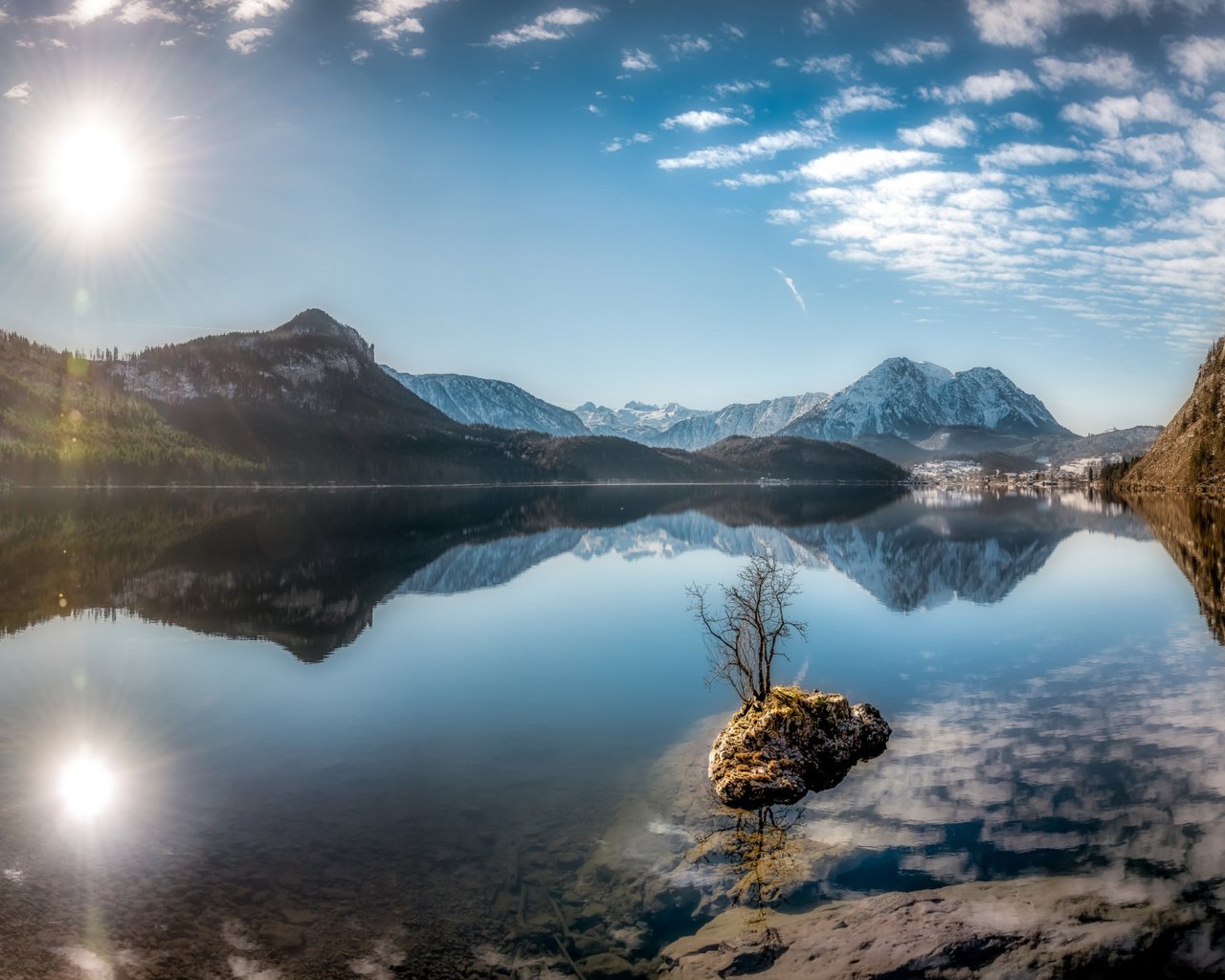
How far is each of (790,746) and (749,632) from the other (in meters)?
8.75

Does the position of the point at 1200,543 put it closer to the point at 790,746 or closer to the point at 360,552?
the point at 790,746

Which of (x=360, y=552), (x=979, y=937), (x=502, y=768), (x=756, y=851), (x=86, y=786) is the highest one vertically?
(x=360, y=552)

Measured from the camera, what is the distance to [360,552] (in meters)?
97.7

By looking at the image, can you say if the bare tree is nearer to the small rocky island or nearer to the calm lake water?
the small rocky island

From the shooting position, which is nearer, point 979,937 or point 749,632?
point 979,937

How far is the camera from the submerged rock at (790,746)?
25469 mm

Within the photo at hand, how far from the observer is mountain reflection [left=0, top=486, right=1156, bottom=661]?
59.9 meters

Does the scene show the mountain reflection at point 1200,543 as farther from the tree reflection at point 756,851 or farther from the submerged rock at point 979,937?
the tree reflection at point 756,851

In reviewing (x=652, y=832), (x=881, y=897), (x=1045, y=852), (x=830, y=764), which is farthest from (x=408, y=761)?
(x=1045, y=852)

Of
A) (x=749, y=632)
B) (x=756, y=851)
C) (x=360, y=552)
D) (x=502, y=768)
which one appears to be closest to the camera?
(x=756, y=851)

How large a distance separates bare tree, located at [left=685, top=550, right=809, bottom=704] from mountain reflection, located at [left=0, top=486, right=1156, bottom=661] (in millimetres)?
17372

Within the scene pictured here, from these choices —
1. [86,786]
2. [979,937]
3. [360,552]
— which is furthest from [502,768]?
[360,552]

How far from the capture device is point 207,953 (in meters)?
16.9

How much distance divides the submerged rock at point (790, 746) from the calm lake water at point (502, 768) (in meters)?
0.94
